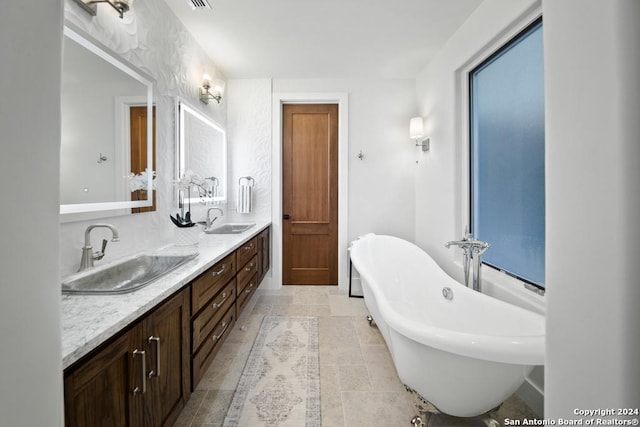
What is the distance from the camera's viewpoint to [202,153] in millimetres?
2619

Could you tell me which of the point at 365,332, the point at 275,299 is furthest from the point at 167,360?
the point at 275,299

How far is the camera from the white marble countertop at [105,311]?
0.69 m

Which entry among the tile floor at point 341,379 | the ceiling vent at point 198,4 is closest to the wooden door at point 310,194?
the tile floor at point 341,379

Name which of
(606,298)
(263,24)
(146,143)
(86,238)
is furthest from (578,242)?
(263,24)

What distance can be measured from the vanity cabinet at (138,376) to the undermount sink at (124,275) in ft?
0.63

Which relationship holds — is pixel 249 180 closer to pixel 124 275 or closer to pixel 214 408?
pixel 124 275

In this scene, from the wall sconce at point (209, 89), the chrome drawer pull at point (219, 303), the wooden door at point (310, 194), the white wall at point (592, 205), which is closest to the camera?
the white wall at point (592, 205)

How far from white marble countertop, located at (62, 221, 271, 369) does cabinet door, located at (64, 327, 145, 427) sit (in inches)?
2.0

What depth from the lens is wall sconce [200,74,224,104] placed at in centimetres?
260

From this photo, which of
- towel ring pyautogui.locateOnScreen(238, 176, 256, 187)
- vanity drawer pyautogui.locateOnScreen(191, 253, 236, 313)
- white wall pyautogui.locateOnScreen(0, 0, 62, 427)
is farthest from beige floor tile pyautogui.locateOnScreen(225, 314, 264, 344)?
white wall pyautogui.locateOnScreen(0, 0, 62, 427)

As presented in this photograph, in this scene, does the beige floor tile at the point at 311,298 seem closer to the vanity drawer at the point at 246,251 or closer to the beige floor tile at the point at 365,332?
the beige floor tile at the point at 365,332

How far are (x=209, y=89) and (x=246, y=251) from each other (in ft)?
5.46

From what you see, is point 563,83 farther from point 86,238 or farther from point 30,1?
point 86,238

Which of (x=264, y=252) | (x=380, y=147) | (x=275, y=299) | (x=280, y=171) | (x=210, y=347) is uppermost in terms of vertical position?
(x=380, y=147)
